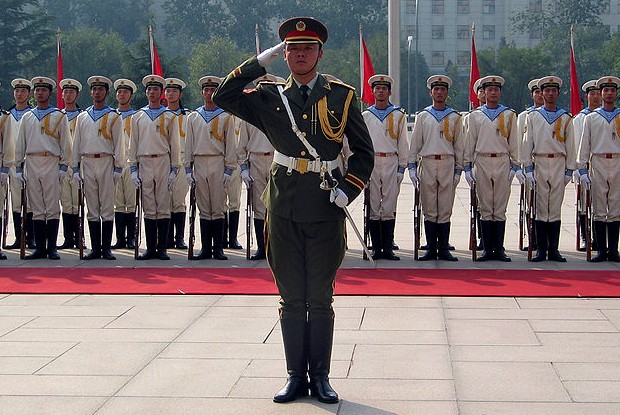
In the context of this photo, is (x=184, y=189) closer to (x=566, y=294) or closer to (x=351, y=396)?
(x=566, y=294)

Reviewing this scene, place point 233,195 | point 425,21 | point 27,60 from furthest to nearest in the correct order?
point 425,21 < point 27,60 < point 233,195

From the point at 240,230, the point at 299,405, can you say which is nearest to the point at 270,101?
the point at 299,405

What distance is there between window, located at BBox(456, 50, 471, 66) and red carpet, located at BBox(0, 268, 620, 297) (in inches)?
3438

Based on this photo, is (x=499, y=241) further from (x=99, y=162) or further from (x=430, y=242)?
(x=99, y=162)

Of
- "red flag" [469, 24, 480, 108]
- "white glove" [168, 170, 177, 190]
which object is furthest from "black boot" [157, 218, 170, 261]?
"red flag" [469, 24, 480, 108]

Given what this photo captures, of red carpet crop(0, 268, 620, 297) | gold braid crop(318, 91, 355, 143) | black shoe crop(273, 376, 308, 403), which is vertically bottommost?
black shoe crop(273, 376, 308, 403)

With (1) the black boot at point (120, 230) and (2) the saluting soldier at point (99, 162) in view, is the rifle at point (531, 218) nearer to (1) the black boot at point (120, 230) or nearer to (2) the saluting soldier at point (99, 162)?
(2) the saluting soldier at point (99, 162)

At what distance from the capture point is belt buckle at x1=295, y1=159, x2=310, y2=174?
5.68 m

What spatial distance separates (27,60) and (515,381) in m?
49.4

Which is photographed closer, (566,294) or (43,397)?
(43,397)

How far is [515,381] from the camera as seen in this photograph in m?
6.01

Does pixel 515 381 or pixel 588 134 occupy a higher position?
pixel 588 134

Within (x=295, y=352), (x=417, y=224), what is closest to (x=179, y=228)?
(x=417, y=224)

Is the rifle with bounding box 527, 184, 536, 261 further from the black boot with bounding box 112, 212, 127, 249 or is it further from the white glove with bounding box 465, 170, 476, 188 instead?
the black boot with bounding box 112, 212, 127, 249
